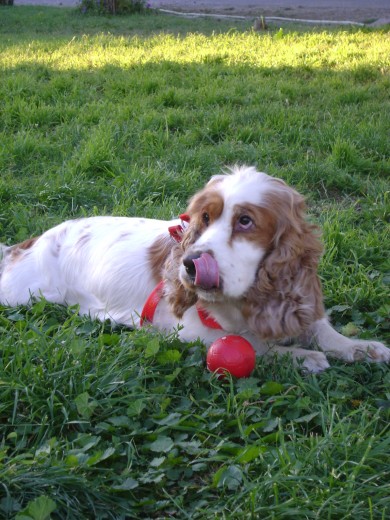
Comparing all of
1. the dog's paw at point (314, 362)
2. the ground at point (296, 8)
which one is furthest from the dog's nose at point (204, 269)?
the ground at point (296, 8)

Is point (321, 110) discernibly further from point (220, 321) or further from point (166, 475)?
point (166, 475)

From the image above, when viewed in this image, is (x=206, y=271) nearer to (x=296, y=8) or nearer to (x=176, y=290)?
Result: (x=176, y=290)

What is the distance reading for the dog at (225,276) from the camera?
294 cm

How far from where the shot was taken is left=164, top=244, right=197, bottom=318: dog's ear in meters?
3.27

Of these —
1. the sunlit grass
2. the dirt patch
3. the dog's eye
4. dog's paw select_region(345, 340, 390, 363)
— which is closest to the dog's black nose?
the dog's eye

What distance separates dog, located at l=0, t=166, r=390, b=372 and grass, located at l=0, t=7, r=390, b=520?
6.0 inches

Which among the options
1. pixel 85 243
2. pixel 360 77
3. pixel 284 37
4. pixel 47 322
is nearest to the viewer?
pixel 47 322

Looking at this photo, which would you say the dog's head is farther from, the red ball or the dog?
the red ball

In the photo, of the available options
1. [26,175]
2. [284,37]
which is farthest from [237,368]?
[284,37]

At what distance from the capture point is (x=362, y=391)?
9.80 feet

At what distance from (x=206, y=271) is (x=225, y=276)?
0.32 ft

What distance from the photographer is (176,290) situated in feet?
10.8

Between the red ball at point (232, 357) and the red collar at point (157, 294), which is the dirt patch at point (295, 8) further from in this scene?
the red ball at point (232, 357)

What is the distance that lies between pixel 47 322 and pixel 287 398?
1327mm
